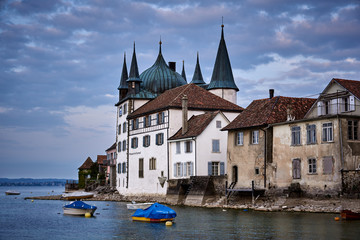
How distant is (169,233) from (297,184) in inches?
666

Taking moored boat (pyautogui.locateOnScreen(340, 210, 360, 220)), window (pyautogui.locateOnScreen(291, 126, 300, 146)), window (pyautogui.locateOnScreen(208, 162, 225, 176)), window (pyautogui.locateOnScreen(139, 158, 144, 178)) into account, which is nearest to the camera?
moored boat (pyautogui.locateOnScreen(340, 210, 360, 220))

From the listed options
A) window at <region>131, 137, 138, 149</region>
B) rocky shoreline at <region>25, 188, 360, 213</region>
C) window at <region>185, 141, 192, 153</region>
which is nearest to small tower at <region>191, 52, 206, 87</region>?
window at <region>131, 137, 138, 149</region>

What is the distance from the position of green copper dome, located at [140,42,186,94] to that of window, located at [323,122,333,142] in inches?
1533

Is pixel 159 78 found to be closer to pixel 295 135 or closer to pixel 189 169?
pixel 189 169

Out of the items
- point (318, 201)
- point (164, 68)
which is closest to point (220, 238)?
point (318, 201)

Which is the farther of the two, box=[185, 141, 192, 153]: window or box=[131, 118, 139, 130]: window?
box=[131, 118, 139, 130]: window

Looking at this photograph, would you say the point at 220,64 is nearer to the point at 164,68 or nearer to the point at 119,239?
the point at 164,68

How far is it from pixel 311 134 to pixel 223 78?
35.2 metres

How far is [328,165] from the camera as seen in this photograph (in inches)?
1815

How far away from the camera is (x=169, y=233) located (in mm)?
36188

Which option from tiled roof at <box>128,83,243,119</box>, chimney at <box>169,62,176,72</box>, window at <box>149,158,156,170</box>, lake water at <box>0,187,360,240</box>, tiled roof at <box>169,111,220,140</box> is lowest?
lake water at <box>0,187,360,240</box>

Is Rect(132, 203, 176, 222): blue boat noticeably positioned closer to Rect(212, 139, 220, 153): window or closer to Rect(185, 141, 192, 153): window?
Rect(185, 141, 192, 153): window

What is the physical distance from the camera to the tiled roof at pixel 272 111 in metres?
53.8

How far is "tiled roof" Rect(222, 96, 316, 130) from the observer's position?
53844mm
